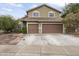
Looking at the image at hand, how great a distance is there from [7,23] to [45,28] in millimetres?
4253

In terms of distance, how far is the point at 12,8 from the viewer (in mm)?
18719

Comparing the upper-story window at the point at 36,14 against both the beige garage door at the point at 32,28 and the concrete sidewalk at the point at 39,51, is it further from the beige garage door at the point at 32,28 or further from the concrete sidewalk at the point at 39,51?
the concrete sidewalk at the point at 39,51

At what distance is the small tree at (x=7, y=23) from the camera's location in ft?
60.4

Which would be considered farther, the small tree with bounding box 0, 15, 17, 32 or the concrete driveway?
the small tree with bounding box 0, 15, 17, 32

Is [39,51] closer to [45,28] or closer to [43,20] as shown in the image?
[45,28]

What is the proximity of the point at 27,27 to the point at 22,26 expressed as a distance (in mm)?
656

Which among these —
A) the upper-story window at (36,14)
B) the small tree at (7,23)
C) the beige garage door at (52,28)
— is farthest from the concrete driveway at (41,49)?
the upper-story window at (36,14)

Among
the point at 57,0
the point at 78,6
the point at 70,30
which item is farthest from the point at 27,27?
the point at 57,0

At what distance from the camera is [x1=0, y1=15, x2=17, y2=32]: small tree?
18422 mm

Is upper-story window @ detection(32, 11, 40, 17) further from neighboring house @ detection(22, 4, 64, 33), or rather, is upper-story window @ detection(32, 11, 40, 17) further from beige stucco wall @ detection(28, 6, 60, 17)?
beige stucco wall @ detection(28, 6, 60, 17)

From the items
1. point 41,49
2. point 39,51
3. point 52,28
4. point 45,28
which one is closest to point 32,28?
Result: point 45,28

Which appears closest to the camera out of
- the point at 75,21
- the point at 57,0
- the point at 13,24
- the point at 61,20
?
the point at 57,0

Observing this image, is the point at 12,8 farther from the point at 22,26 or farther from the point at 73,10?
the point at 73,10

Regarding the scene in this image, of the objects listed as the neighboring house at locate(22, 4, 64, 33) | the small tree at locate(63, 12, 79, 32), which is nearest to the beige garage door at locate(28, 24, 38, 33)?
the neighboring house at locate(22, 4, 64, 33)
